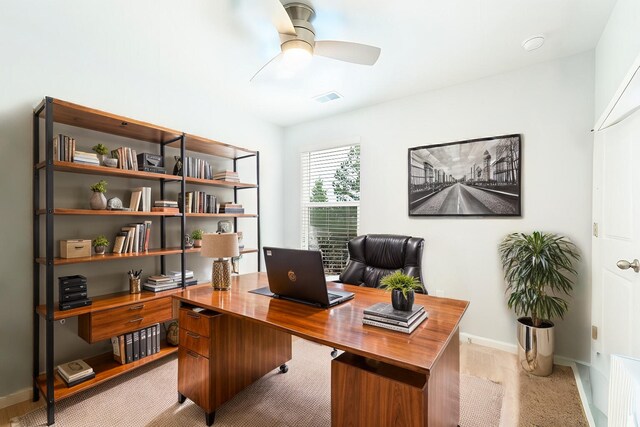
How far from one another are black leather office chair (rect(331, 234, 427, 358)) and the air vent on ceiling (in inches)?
64.1

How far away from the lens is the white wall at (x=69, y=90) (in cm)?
203

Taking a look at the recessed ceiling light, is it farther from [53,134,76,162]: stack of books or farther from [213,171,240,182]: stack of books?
[53,134,76,162]: stack of books

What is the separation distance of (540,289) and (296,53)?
2590 millimetres

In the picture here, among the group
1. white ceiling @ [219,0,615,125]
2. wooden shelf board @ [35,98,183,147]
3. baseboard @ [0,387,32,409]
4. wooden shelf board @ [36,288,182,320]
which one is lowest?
baseboard @ [0,387,32,409]

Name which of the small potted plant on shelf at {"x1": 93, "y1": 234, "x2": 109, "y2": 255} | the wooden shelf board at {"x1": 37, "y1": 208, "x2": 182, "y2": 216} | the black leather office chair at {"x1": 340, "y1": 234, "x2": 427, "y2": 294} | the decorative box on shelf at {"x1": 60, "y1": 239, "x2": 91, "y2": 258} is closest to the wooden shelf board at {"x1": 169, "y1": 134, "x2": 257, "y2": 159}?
Result: the wooden shelf board at {"x1": 37, "y1": 208, "x2": 182, "y2": 216}

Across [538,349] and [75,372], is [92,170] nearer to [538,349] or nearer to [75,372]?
[75,372]

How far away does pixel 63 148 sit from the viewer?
6.89 feet

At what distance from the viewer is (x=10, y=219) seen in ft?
6.75

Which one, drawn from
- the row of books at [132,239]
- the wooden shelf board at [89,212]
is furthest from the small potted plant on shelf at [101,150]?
the row of books at [132,239]

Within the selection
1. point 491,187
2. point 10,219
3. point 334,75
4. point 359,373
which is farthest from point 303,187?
point 359,373

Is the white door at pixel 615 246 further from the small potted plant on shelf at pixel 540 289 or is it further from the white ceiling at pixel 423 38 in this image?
the white ceiling at pixel 423 38

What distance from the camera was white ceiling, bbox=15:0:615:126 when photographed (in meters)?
1.93

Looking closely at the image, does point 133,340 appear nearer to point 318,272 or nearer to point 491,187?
point 318,272

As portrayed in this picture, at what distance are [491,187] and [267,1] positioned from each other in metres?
2.43
